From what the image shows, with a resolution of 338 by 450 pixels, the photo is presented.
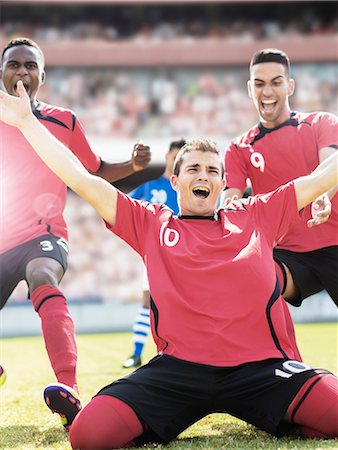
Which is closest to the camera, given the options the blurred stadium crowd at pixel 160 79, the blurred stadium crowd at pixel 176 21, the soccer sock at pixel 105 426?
the soccer sock at pixel 105 426

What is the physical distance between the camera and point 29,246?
4.44 meters

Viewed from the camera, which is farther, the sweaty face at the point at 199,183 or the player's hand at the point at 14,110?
the sweaty face at the point at 199,183

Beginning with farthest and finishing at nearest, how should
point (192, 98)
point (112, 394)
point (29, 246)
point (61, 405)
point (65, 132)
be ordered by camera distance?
point (192, 98) → point (65, 132) → point (29, 246) → point (61, 405) → point (112, 394)

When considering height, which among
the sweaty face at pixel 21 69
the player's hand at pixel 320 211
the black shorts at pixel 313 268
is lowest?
the black shorts at pixel 313 268

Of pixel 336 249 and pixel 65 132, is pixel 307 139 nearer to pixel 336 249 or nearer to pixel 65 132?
pixel 336 249

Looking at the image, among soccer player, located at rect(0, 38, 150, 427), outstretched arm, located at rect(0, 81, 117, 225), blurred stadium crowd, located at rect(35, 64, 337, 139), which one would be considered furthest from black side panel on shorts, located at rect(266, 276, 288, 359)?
blurred stadium crowd, located at rect(35, 64, 337, 139)

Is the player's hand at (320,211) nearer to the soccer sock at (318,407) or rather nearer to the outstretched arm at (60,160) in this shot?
the soccer sock at (318,407)

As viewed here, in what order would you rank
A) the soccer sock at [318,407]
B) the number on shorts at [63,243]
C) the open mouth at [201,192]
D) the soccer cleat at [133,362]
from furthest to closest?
the soccer cleat at [133,362], the number on shorts at [63,243], the open mouth at [201,192], the soccer sock at [318,407]

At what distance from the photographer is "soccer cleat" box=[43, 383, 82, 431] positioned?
3.46 meters

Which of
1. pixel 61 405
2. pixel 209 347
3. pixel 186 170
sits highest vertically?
pixel 186 170

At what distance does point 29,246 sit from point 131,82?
19614 mm

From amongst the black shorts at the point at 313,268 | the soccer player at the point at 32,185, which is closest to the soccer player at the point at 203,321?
the soccer player at the point at 32,185

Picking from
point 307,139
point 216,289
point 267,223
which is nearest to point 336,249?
point 307,139

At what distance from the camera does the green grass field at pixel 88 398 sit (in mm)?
3429
